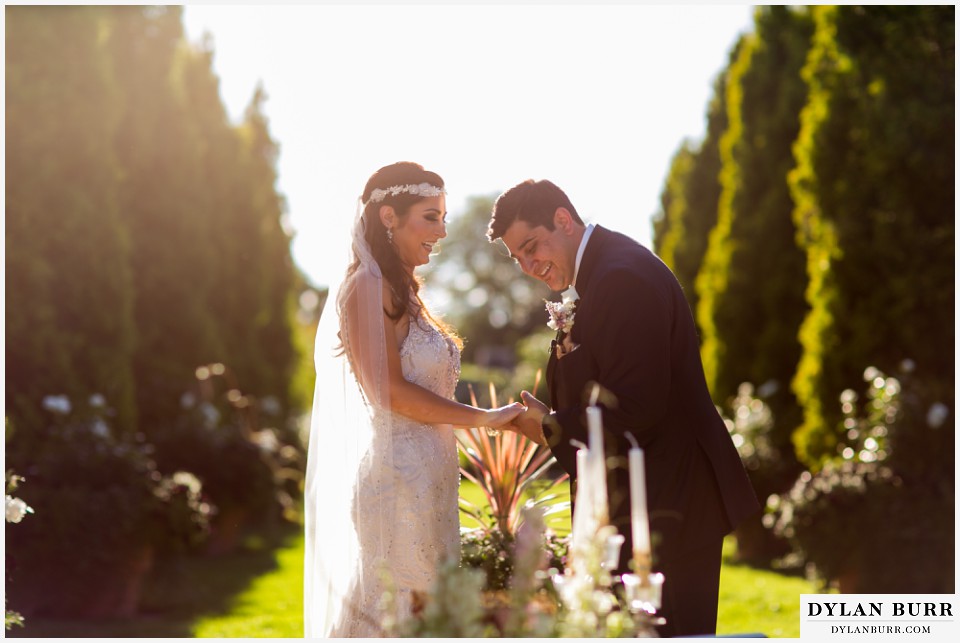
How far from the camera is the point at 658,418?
3.52 m

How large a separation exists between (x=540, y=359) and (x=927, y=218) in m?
18.9

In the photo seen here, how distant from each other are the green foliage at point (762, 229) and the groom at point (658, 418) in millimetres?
7230

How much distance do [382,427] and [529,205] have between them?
1.05 m

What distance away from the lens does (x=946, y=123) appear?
7.67m

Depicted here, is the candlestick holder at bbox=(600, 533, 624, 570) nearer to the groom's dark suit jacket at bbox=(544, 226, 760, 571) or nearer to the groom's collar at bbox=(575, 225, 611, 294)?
the groom's dark suit jacket at bbox=(544, 226, 760, 571)

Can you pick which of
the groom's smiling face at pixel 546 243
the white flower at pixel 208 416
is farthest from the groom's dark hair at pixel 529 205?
the white flower at pixel 208 416

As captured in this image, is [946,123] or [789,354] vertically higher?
[946,123]

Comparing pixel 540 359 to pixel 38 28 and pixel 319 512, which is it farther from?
pixel 319 512

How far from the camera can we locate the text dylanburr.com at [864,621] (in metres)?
3.66

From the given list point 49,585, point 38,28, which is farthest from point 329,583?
point 38,28

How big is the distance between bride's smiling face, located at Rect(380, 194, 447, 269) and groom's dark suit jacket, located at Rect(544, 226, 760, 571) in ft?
2.91

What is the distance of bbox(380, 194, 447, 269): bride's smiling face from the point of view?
4.43 meters

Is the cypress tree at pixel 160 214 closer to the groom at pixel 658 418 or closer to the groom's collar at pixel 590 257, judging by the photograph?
the groom's collar at pixel 590 257

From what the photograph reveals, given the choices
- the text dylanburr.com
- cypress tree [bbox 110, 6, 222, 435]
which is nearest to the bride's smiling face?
the text dylanburr.com
